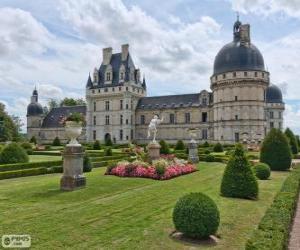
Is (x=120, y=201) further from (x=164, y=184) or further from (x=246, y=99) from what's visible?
(x=246, y=99)

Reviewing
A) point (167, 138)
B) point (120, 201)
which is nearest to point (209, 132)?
point (167, 138)

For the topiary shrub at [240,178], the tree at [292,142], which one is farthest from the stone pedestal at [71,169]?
the tree at [292,142]

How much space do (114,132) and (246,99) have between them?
27841 mm

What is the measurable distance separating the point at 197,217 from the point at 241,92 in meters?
50.5

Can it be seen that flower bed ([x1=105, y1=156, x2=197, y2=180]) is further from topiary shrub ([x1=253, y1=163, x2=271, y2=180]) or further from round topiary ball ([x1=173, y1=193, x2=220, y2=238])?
round topiary ball ([x1=173, y1=193, x2=220, y2=238])

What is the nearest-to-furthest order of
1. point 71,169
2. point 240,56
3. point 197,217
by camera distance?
point 197,217 < point 71,169 < point 240,56

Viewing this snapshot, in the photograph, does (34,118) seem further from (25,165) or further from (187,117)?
(25,165)

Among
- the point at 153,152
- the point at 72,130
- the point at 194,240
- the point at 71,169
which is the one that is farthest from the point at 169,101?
the point at 194,240

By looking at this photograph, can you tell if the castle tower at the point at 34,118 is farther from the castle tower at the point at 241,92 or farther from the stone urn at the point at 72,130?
the stone urn at the point at 72,130

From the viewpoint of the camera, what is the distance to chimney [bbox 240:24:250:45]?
5667 centimetres

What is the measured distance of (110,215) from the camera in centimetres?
885

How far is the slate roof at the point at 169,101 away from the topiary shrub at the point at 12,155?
149 ft

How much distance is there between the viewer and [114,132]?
6969 centimetres

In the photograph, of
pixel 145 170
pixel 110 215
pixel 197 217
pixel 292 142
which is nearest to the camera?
pixel 197 217
